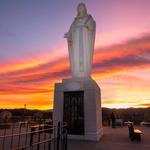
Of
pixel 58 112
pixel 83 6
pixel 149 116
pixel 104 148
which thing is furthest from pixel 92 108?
pixel 149 116

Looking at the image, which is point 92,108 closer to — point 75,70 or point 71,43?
point 75,70

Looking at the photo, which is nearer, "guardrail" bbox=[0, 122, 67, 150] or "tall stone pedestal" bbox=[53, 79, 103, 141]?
"guardrail" bbox=[0, 122, 67, 150]

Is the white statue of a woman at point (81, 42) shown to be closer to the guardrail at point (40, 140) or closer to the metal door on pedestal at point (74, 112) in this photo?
the metal door on pedestal at point (74, 112)

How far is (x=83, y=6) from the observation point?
48.1 ft

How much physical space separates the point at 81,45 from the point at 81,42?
0.19 m

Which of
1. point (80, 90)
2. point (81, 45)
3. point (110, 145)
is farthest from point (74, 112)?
point (81, 45)

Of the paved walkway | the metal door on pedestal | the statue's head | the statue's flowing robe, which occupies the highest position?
the statue's head

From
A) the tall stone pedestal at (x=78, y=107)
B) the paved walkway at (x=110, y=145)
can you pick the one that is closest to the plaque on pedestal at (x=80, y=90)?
the tall stone pedestal at (x=78, y=107)

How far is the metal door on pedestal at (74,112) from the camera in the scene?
42.3 feet

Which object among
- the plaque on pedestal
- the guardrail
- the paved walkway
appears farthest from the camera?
the plaque on pedestal

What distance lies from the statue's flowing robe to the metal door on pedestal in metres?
1.33

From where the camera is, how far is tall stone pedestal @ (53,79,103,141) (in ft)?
41.6

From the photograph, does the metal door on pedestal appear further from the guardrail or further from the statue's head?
the statue's head

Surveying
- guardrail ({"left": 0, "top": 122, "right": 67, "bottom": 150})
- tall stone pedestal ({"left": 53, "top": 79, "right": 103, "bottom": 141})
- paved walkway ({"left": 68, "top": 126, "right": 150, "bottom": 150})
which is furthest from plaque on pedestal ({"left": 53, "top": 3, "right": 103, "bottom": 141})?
guardrail ({"left": 0, "top": 122, "right": 67, "bottom": 150})
